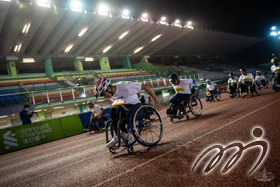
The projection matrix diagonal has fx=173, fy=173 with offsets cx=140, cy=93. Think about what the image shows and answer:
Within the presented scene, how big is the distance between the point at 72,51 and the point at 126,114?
969 inches

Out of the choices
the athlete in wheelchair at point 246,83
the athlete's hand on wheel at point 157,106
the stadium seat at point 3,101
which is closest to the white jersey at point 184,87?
the athlete's hand on wheel at point 157,106

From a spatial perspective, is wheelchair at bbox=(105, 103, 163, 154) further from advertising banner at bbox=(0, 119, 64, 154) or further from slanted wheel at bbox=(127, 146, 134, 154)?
advertising banner at bbox=(0, 119, 64, 154)

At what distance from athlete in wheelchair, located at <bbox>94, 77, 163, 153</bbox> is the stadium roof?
1688 cm

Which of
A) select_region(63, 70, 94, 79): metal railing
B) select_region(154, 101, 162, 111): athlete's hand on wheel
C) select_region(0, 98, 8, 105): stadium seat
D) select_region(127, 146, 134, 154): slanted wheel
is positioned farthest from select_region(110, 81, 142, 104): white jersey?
select_region(63, 70, 94, 79): metal railing

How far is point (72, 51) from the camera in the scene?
24719 millimetres

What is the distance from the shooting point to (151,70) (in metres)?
27.9

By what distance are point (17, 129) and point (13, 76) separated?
16.5m

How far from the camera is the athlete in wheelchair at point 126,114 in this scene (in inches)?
113

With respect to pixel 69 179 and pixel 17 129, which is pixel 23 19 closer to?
pixel 17 129

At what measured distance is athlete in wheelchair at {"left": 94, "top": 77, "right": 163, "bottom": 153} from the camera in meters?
2.87

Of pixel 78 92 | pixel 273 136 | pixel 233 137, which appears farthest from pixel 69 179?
pixel 78 92

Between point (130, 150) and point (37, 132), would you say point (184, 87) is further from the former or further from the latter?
point (37, 132)

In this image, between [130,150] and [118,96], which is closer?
[130,150]

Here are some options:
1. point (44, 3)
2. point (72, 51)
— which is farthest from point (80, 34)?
point (44, 3)
